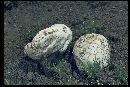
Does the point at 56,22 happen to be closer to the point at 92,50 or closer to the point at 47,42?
the point at 47,42

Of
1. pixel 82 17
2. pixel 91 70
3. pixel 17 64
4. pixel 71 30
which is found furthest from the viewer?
pixel 82 17

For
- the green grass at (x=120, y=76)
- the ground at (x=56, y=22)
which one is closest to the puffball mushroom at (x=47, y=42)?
the ground at (x=56, y=22)

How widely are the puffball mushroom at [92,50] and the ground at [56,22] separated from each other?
237 mm

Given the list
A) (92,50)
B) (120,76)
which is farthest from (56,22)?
(120,76)

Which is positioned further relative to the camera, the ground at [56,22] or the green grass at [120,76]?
the ground at [56,22]

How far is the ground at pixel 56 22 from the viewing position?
720cm

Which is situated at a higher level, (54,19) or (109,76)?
(54,19)

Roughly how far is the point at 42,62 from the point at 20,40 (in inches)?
41.0

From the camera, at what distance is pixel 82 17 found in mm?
8789

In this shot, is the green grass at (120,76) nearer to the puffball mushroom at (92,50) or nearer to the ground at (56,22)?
Result: the ground at (56,22)

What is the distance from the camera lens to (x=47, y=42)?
288 inches

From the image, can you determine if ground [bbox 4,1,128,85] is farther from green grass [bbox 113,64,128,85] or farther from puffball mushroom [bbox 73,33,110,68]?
puffball mushroom [bbox 73,33,110,68]

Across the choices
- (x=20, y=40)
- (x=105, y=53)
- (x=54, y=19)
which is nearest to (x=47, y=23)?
(x=54, y=19)
